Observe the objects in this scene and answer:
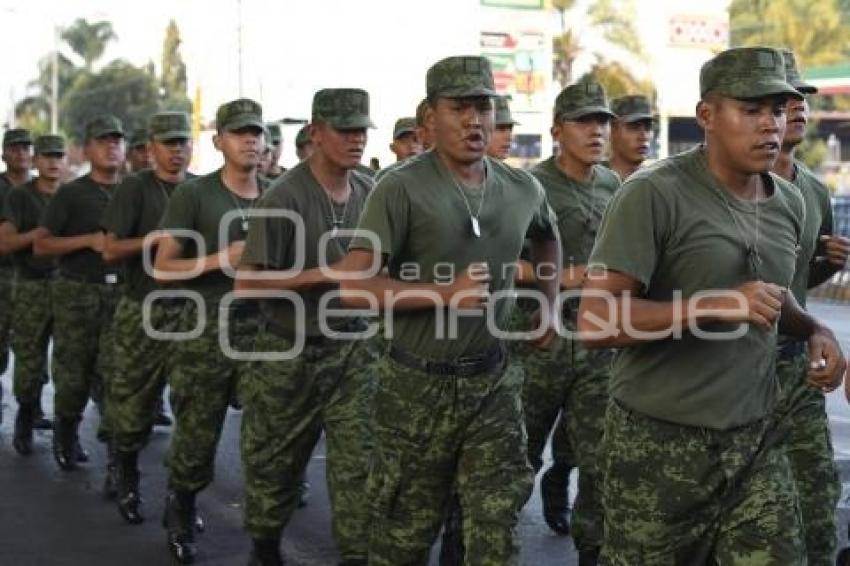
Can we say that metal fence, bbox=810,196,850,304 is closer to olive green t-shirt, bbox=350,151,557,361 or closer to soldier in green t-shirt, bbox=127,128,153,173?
soldier in green t-shirt, bbox=127,128,153,173

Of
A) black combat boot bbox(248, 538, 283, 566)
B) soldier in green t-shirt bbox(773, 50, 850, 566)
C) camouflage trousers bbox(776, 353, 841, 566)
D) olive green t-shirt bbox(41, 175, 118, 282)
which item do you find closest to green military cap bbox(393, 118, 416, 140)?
olive green t-shirt bbox(41, 175, 118, 282)

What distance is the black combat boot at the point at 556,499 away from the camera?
6.29 m

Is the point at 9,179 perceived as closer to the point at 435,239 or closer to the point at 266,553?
the point at 266,553

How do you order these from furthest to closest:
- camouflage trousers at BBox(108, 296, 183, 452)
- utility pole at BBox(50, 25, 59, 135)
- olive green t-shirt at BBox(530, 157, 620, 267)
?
utility pole at BBox(50, 25, 59, 135) → camouflage trousers at BBox(108, 296, 183, 452) → olive green t-shirt at BBox(530, 157, 620, 267)

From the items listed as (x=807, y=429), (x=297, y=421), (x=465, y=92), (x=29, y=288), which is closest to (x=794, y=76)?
(x=465, y=92)

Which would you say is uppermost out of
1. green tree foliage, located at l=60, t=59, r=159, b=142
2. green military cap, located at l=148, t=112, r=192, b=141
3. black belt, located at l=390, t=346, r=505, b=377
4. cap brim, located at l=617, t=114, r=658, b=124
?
green tree foliage, located at l=60, t=59, r=159, b=142

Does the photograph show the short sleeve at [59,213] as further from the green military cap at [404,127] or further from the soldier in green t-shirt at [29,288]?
the green military cap at [404,127]

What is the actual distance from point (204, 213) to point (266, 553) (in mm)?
1530

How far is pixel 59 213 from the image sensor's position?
7785mm

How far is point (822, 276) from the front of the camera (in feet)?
17.1

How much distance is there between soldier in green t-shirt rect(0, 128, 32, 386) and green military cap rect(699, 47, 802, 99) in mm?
7071

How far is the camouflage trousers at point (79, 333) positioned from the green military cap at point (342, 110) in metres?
3.00

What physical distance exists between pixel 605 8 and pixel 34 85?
4968 centimetres

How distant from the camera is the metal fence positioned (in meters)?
18.0
